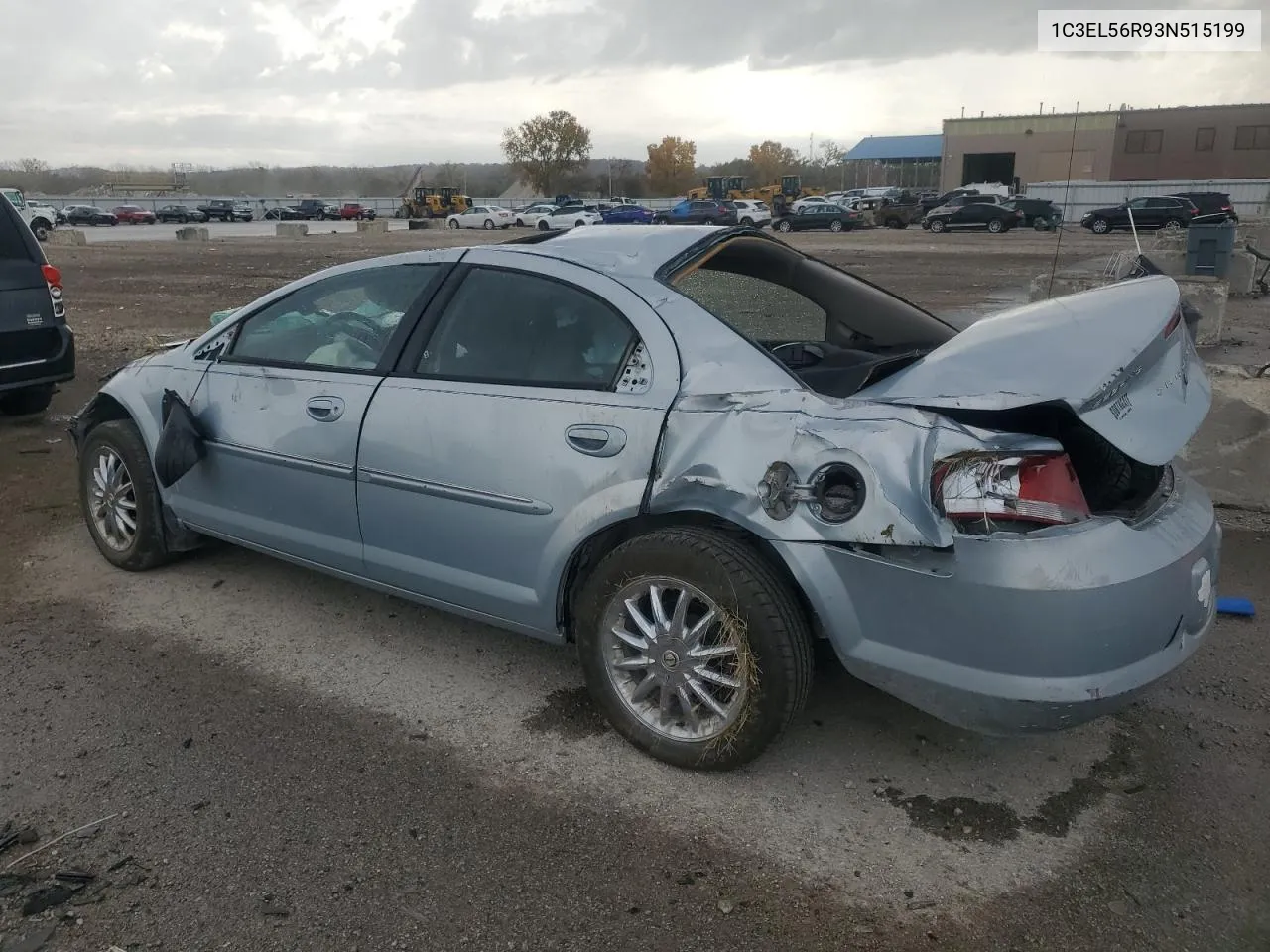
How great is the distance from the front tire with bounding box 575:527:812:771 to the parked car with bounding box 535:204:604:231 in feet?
143

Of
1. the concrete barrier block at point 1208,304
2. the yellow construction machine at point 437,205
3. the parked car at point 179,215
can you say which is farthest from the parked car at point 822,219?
the parked car at point 179,215

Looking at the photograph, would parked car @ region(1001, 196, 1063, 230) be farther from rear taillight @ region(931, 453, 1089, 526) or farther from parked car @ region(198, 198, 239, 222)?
parked car @ region(198, 198, 239, 222)

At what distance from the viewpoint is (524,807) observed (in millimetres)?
2873

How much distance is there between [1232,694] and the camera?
3465 mm

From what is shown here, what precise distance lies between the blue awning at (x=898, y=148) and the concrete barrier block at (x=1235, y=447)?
90.1 meters

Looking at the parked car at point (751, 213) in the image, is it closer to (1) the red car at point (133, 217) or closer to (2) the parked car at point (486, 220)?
(2) the parked car at point (486, 220)

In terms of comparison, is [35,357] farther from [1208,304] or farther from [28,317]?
[1208,304]

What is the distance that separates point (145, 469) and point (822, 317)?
3.06 metres

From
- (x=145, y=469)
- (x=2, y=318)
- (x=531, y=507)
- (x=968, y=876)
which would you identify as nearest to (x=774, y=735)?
(x=968, y=876)

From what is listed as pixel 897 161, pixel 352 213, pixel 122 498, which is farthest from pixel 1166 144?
pixel 122 498

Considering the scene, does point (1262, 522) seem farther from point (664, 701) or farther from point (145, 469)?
point (145, 469)

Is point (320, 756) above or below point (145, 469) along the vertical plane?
below

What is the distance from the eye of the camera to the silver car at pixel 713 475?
2541 mm

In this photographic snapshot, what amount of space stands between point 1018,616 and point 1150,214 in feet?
132
